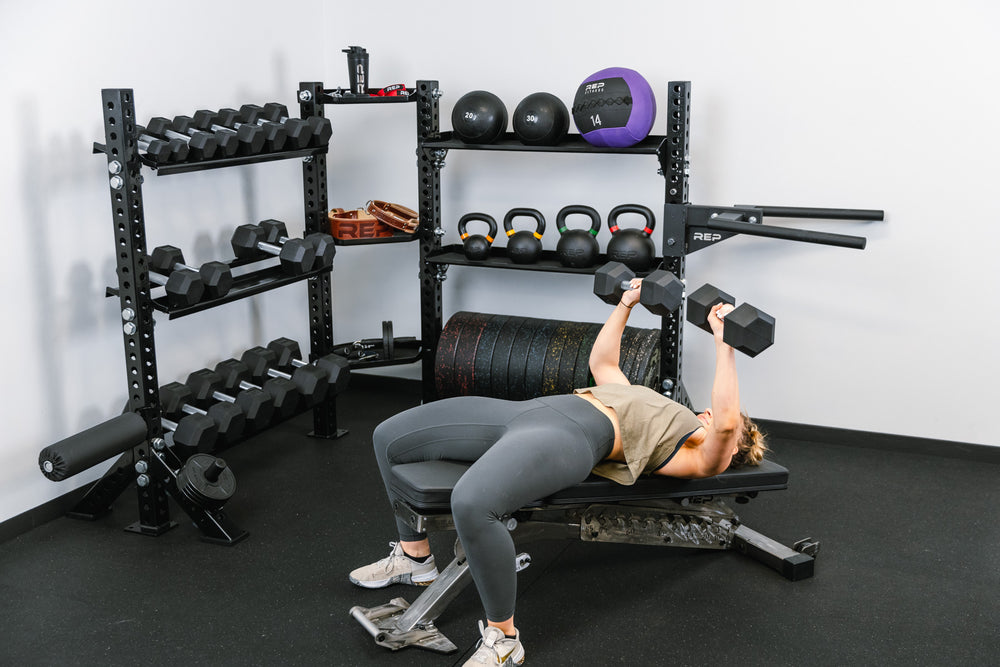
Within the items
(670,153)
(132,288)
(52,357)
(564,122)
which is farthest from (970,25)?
(52,357)

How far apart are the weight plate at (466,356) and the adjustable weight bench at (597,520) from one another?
3.70 ft

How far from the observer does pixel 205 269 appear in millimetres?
2979

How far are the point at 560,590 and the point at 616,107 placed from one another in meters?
1.61

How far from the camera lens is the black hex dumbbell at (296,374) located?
3400 mm

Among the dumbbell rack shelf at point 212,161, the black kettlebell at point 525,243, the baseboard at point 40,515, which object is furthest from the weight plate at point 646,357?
the baseboard at point 40,515

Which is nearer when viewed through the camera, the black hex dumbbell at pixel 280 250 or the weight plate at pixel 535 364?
the black hex dumbbell at pixel 280 250

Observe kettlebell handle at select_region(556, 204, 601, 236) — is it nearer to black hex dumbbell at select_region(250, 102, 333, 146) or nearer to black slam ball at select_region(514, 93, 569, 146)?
black slam ball at select_region(514, 93, 569, 146)

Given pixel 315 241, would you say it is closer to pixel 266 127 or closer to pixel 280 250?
pixel 280 250

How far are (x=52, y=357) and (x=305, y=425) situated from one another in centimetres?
118

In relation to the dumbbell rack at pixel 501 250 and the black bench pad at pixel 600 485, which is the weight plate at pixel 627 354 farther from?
the black bench pad at pixel 600 485

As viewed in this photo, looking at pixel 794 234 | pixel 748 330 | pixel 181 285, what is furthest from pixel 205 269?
pixel 794 234

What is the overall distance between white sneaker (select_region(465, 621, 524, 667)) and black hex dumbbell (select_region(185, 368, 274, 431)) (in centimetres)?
128

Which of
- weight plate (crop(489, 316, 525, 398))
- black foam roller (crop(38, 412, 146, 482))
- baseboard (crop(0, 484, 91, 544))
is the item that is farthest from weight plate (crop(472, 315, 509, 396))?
baseboard (crop(0, 484, 91, 544))

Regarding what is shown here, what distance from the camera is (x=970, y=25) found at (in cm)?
327
